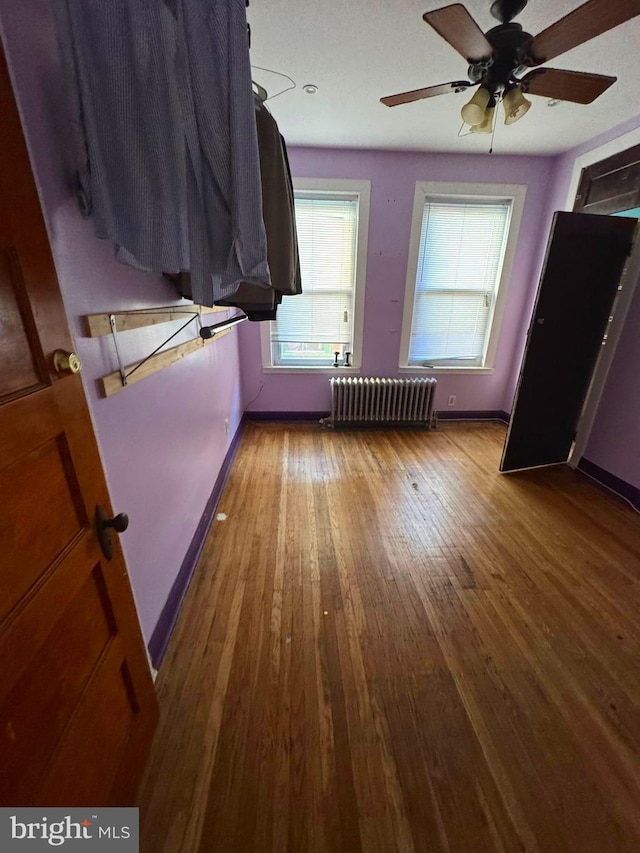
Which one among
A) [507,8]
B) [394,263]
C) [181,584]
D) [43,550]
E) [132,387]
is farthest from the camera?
[394,263]

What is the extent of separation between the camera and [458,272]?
131 inches

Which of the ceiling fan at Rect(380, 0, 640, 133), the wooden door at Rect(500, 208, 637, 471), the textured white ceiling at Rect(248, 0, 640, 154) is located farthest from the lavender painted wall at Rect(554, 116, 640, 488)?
the ceiling fan at Rect(380, 0, 640, 133)

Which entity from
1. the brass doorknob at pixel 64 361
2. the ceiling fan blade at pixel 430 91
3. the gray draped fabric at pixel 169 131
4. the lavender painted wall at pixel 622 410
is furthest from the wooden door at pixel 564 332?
the brass doorknob at pixel 64 361

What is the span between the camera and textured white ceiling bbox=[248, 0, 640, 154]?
4.91ft

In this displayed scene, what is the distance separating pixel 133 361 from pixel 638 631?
2377mm

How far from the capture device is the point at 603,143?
250 centimetres

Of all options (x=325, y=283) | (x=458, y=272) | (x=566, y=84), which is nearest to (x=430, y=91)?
(x=566, y=84)

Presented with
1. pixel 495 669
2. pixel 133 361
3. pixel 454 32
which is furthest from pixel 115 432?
pixel 454 32

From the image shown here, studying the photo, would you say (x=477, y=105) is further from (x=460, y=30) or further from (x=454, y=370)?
(x=454, y=370)

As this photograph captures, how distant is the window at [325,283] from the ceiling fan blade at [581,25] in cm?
182

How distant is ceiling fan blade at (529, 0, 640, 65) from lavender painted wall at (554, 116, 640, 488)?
5.24ft

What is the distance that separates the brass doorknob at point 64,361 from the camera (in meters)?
0.63

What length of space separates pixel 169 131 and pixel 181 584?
1677mm

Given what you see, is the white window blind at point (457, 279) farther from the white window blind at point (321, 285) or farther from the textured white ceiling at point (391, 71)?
the white window blind at point (321, 285)
